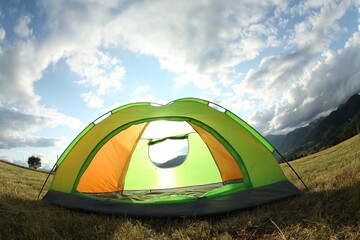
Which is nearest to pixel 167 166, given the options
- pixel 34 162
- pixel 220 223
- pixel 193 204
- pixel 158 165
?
pixel 158 165

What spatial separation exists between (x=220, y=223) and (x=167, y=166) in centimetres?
539

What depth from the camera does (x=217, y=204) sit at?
5891 millimetres

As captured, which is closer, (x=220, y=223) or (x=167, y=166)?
(x=220, y=223)

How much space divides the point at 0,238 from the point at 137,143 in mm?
5916

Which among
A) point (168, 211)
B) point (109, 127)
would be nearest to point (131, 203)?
point (168, 211)

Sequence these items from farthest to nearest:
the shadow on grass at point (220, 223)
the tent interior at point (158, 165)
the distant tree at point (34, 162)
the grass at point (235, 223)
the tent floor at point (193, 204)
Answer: the distant tree at point (34, 162) → the tent interior at point (158, 165) → the tent floor at point (193, 204) → the shadow on grass at point (220, 223) → the grass at point (235, 223)

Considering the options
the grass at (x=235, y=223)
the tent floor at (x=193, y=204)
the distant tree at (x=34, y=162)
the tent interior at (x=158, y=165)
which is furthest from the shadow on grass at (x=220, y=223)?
the distant tree at (x=34, y=162)

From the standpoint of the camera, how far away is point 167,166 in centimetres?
1030

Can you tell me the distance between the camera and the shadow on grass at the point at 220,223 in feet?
14.4

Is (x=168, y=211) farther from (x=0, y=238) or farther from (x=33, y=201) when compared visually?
(x=33, y=201)

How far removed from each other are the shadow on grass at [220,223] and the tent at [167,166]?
0.37 m

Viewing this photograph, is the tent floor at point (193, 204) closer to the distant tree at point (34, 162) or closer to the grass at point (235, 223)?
the grass at point (235, 223)

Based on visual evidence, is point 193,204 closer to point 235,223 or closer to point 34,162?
point 235,223

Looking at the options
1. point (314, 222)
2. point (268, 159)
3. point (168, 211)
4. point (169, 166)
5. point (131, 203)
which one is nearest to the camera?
point (314, 222)
